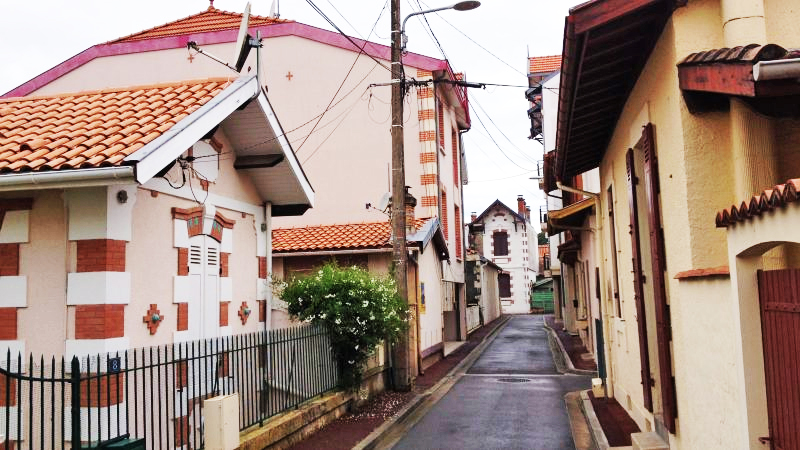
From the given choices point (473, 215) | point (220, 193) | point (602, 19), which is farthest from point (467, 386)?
point (473, 215)

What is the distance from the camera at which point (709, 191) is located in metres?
4.94

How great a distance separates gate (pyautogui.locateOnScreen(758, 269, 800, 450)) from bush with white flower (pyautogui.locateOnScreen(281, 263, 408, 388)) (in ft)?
23.8

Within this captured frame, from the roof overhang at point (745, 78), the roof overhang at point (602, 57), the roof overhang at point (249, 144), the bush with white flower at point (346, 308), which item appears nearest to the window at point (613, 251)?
the roof overhang at point (602, 57)

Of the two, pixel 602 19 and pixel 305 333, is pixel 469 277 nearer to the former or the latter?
pixel 305 333

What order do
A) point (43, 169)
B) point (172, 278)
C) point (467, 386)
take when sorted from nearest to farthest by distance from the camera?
point (43, 169) → point (172, 278) → point (467, 386)

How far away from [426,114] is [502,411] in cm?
1032

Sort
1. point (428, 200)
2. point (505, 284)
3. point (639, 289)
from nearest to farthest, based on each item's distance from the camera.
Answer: point (639, 289) → point (428, 200) → point (505, 284)

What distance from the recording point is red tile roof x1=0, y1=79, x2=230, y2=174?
6402 mm

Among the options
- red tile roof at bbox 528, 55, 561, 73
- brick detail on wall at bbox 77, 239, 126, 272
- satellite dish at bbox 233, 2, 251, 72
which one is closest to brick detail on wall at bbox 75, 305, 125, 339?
brick detail on wall at bbox 77, 239, 126, 272

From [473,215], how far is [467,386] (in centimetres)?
4195

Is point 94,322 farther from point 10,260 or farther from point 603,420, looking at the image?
point 603,420

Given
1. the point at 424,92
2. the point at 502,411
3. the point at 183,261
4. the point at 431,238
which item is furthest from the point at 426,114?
the point at 183,261

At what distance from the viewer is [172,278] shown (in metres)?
7.81

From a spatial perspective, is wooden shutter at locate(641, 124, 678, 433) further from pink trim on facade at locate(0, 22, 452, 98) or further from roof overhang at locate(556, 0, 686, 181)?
pink trim on facade at locate(0, 22, 452, 98)
